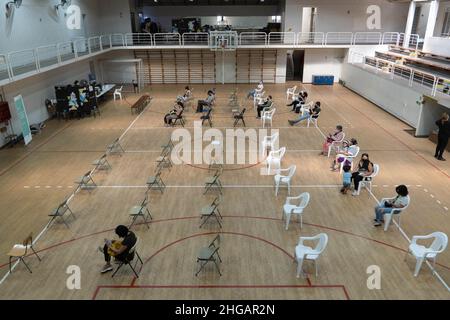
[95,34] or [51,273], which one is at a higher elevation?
[95,34]

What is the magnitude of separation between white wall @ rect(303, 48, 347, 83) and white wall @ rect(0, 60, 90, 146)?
16828 millimetres

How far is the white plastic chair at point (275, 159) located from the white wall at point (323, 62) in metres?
16.8

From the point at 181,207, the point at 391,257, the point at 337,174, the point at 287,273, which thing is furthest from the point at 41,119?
the point at 391,257

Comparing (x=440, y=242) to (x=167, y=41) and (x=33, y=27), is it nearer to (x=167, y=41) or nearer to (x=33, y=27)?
(x=33, y=27)

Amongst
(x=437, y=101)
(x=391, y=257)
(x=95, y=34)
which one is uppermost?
(x=95, y=34)

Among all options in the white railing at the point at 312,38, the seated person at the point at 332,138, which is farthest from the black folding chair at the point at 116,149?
the white railing at the point at 312,38

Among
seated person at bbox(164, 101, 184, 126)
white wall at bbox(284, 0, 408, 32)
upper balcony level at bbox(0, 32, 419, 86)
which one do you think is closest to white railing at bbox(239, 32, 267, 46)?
A: upper balcony level at bbox(0, 32, 419, 86)

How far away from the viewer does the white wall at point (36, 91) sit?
620 inches

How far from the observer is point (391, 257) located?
811 cm

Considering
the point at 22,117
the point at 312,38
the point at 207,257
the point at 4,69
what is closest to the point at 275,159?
the point at 207,257

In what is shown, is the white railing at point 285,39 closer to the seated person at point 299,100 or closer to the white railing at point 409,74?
the white railing at point 409,74

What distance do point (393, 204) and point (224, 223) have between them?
4196mm

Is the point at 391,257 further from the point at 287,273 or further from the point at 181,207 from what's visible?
the point at 181,207

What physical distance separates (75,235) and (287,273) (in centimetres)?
518
